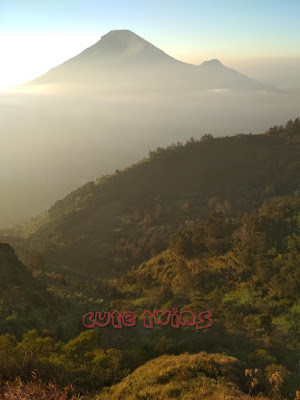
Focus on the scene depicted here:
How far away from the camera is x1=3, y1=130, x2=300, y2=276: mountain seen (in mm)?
47938

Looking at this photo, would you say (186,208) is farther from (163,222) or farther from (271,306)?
(271,306)

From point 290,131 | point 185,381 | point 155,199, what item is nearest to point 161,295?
point 185,381

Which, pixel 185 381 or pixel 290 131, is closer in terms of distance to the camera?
pixel 185 381

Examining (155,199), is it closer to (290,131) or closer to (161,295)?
(290,131)

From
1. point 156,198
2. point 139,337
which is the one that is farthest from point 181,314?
point 156,198

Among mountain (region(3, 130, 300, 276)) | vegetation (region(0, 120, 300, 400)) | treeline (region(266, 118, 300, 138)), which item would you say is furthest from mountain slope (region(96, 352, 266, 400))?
treeline (region(266, 118, 300, 138))

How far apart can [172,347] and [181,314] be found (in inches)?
207

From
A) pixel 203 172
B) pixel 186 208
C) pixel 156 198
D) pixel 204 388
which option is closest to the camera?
pixel 204 388

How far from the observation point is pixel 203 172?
7144cm

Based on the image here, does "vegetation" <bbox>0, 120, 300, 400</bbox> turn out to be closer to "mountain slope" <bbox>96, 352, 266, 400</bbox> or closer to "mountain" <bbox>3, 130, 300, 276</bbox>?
"mountain slope" <bbox>96, 352, 266, 400</bbox>

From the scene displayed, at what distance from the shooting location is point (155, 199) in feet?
215

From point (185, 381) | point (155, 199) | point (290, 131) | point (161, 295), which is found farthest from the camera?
point (290, 131)

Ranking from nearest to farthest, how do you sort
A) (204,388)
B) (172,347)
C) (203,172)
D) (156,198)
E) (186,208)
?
(204,388) → (172,347) → (186,208) → (156,198) → (203,172)

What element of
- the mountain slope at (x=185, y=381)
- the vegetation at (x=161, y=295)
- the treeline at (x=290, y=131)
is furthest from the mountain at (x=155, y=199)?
the mountain slope at (x=185, y=381)
